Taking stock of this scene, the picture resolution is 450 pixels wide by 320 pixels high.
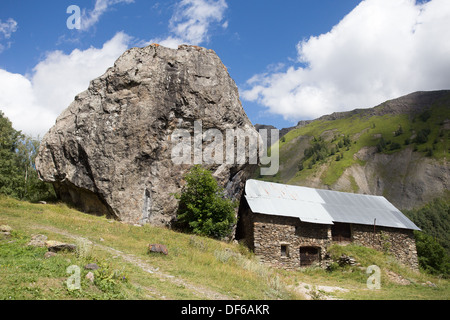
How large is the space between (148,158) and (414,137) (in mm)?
109320

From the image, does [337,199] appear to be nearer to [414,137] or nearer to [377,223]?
[377,223]

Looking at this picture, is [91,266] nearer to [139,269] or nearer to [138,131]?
[139,269]

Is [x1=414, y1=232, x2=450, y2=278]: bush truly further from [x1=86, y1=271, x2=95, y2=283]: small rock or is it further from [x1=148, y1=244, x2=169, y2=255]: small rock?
[x1=86, y1=271, x2=95, y2=283]: small rock

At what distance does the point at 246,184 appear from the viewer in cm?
2697

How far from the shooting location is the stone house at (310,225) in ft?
75.9

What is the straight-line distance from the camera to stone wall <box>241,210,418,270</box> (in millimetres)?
22750

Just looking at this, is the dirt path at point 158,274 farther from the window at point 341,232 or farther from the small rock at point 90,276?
the window at point 341,232

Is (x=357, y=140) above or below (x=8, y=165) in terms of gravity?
above

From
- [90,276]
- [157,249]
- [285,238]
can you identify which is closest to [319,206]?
[285,238]

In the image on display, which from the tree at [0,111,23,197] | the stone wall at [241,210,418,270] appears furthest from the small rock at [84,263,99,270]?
the tree at [0,111,23,197]

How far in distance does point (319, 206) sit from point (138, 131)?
656 inches

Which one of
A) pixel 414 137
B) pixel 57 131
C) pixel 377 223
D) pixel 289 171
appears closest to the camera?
pixel 57 131

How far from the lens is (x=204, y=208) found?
70.2 ft
